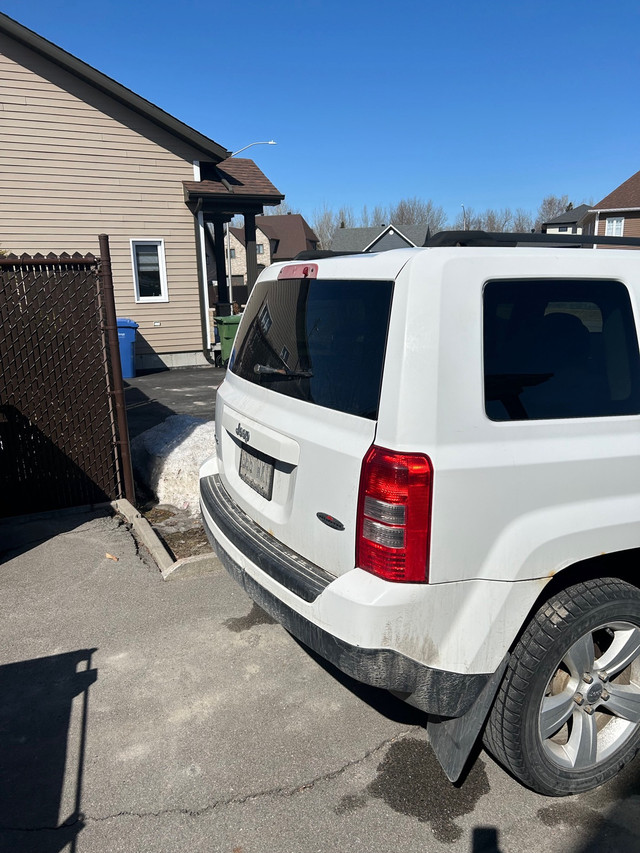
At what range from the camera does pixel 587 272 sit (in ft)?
7.72

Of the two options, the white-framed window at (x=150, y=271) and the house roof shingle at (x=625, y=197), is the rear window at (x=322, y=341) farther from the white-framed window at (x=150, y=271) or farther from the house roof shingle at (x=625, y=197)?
the house roof shingle at (x=625, y=197)

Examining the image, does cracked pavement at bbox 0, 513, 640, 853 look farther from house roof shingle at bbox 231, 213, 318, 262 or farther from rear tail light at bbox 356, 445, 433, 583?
house roof shingle at bbox 231, 213, 318, 262

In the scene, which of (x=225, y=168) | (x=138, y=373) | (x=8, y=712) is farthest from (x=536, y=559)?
(x=225, y=168)

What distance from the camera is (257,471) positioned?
287cm

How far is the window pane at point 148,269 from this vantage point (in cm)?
1323

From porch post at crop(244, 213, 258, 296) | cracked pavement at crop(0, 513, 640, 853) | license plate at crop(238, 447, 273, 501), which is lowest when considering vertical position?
cracked pavement at crop(0, 513, 640, 853)

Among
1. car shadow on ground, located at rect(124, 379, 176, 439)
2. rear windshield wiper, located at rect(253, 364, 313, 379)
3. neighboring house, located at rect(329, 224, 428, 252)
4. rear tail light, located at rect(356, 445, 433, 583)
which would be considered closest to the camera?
rear tail light, located at rect(356, 445, 433, 583)

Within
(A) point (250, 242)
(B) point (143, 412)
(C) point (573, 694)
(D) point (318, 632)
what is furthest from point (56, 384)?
(A) point (250, 242)

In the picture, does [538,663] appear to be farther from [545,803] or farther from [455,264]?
[455,264]

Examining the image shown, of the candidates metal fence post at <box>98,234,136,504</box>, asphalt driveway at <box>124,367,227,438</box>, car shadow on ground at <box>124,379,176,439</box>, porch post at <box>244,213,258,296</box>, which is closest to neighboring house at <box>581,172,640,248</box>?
porch post at <box>244,213,258,296</box>

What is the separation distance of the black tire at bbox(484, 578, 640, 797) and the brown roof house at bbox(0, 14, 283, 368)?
39.8 feet

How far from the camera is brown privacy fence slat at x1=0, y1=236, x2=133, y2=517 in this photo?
16.2ft

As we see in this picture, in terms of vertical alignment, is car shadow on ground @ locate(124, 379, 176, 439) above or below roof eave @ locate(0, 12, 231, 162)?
below

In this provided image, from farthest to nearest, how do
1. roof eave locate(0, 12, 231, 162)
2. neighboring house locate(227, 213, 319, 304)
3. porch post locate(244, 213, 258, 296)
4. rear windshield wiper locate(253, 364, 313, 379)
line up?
neighboring house locate(227, 213, 319, 304) < porch post locate(244, 213, 258, 296) < roof eave locate(0, 12, 231, 162) < rear windshield wiper locate(253, 364, 313, 379)
